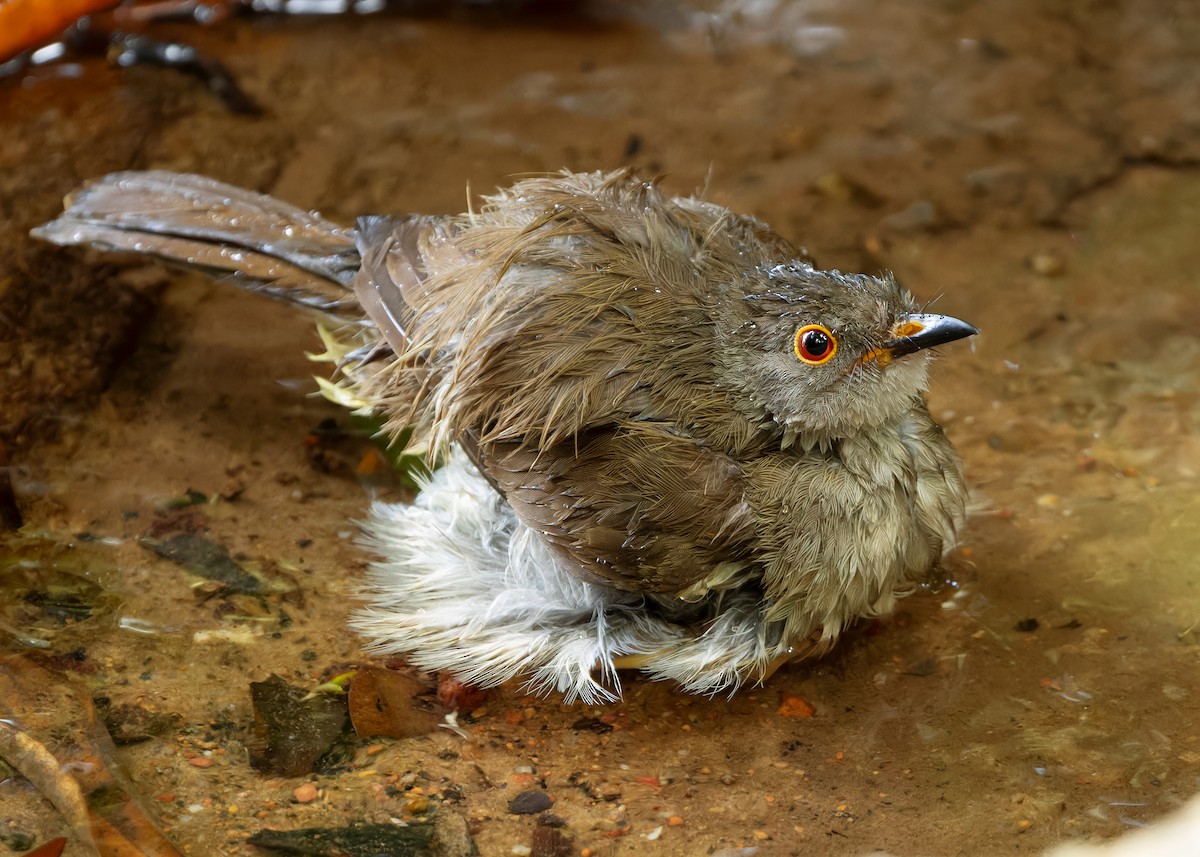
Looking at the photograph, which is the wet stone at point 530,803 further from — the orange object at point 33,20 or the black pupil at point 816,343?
the orange object at point 33,20

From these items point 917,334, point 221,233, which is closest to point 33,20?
point 221,233

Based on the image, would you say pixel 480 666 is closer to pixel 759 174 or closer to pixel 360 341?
pixel 360 341

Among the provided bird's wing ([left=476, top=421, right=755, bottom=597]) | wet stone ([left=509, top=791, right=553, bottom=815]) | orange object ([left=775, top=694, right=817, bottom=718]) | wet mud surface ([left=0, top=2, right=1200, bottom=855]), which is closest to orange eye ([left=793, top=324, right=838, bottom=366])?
bird's wing ([left=476, top=421, right=755, bottom=597])

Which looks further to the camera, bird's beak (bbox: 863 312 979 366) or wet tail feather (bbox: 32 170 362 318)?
wet tail feather (bbox: 32 170 362 318)

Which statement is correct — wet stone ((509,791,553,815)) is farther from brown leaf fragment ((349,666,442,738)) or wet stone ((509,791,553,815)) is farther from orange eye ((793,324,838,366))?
orange eye ((793,324,838,366))

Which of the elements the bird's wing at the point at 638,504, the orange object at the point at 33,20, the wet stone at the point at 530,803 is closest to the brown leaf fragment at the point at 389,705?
the wet stone at the point at 530,803
